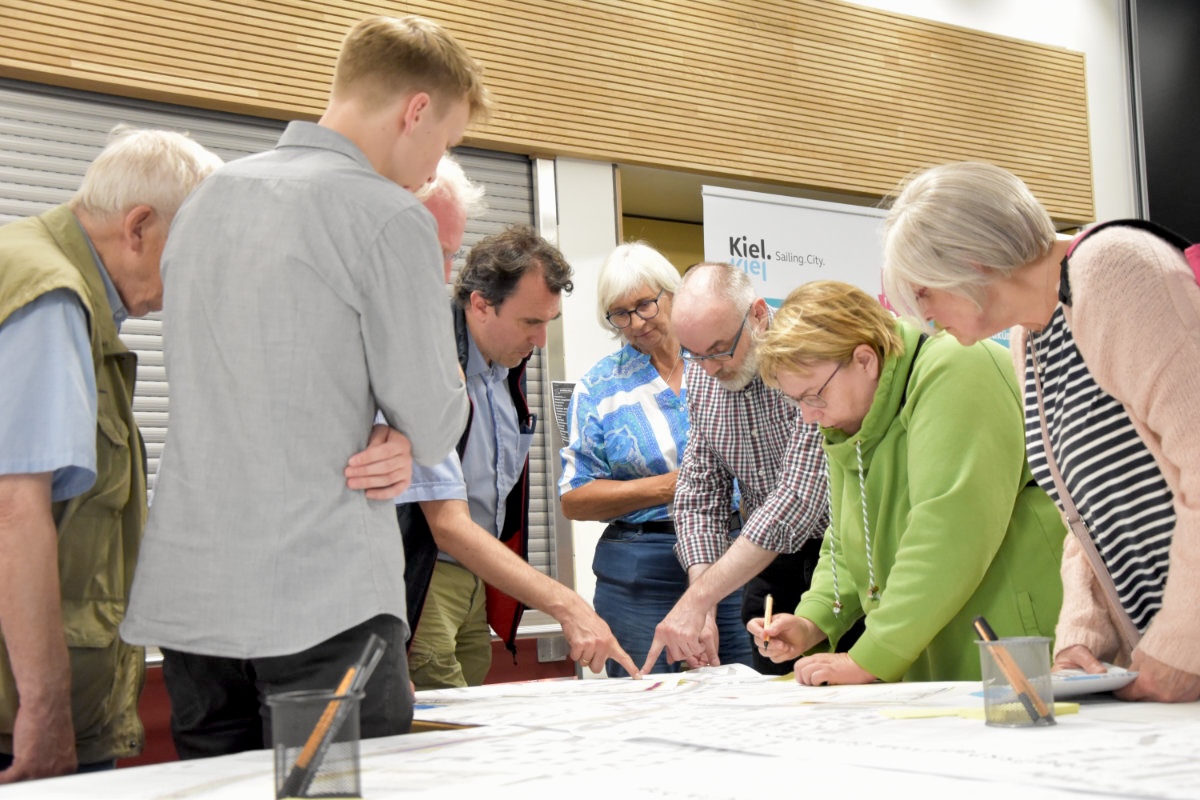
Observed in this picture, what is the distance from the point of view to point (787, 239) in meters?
5.32

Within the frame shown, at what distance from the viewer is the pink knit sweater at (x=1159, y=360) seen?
5.23 feet

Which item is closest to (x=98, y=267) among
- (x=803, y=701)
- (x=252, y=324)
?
(x=252, y=324)

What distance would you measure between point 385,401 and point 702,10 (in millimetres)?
4415

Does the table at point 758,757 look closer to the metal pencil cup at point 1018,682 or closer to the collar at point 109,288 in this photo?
the metal pencil cup at point 1018,682

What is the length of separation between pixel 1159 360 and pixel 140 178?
1510 millimetres

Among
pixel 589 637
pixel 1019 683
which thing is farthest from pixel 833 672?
pixel 1019 683

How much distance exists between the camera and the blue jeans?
11.0 ft

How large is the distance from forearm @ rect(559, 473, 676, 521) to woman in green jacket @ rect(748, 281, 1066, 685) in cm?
94

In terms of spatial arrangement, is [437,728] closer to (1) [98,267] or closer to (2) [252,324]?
(2) [252,324]

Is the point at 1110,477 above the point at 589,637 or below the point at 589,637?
above

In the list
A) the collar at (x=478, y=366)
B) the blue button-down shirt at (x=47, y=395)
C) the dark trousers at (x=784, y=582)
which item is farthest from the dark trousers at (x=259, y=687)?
the dark trousers at (x=784, y=582)

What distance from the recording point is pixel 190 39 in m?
4.29

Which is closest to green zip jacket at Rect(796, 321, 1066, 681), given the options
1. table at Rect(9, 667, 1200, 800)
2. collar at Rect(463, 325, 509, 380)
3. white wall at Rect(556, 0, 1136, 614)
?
table at Rect(9, 667, 1200, 800)

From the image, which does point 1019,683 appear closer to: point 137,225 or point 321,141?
point 321,141
